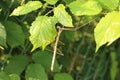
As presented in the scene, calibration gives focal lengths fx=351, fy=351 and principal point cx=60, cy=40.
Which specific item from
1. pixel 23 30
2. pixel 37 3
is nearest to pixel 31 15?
pixel 23 30

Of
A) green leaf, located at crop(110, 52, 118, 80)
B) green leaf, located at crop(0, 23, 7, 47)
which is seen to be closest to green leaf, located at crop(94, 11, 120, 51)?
green leaf, located at crop(0, 23, 7, 47)

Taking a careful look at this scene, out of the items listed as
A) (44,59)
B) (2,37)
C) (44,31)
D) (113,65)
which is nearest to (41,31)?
(44,31)

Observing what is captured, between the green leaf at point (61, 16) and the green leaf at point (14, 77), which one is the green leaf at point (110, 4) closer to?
the green leaf at point (61, 16)

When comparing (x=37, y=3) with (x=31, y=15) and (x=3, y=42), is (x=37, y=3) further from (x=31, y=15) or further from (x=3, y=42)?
(x=31, y=15)

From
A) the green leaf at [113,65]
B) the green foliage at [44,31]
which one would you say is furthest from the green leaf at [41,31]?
the green leaf at [113,65]

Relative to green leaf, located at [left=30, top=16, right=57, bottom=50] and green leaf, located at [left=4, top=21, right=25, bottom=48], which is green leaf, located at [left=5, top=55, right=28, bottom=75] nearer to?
green leaf, located at [left=4, top=21, right=25, bottom=48]
